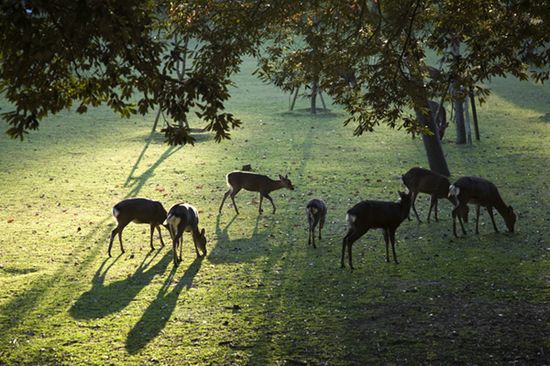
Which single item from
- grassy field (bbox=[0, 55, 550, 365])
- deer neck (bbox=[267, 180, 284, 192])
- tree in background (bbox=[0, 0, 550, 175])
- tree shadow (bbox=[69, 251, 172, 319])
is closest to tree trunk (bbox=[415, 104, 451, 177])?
grassy field (bbox=[0, 55, 550, 365])

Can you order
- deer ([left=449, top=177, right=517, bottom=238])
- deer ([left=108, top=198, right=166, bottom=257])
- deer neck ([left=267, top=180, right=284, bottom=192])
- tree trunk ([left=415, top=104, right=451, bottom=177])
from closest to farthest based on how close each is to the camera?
deer ([left=108, top=198, right=166, bottom=257]) → deer ([left=449, top=177, right=517, bottom=238]) → deer neck ([left=267, top=180, right=284, bottom=192]) → tree trunk ([left=415, top=104, right=451, bottom=177])

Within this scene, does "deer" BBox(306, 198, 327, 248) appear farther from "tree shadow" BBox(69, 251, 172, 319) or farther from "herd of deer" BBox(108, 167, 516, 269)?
"tree shadow" BBox(69, 251, 172, 319)

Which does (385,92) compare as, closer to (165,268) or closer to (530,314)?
(530,314)

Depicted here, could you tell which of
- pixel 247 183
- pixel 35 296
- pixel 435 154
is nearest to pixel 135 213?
pixel 35 296

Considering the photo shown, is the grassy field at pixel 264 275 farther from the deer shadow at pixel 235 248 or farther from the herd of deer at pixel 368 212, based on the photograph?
the herd of deer at pixel 368 212

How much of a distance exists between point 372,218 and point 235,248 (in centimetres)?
232

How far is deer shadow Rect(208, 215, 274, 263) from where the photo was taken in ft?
33.6

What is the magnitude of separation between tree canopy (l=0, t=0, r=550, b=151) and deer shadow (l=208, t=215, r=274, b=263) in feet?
6.87

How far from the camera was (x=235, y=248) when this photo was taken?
10773mm

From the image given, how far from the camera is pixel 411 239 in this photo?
11.0 m

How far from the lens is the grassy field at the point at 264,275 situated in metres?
6.93

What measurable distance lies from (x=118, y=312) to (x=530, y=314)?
4379 mm

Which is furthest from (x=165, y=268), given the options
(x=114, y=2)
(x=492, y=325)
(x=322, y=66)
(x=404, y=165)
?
(x=404, y=165)

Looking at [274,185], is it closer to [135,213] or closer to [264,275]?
[135,213]
